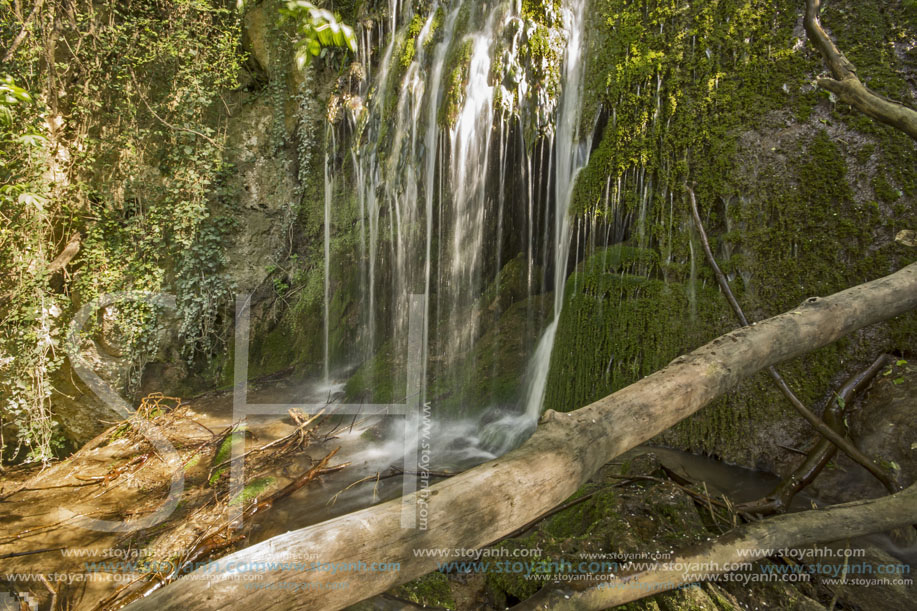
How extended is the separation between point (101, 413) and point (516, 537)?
7214mm

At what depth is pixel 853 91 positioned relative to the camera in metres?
2.64

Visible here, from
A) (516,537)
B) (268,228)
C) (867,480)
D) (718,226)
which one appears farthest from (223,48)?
(867,480)

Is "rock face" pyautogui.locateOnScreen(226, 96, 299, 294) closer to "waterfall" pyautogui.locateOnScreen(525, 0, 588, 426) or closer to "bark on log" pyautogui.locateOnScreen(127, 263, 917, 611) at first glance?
"waterfall" pyautogui.locateOnScreen(525, 0, 588, 426)

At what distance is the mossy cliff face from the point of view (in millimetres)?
3092

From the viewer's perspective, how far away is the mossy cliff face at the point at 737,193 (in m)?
3.09

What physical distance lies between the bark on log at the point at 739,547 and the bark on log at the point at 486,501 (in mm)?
348

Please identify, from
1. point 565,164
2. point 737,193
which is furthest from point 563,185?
point 737,193

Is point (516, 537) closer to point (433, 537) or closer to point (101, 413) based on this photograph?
point (433, 537)

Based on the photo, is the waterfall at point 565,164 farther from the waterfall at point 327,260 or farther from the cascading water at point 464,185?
the waterfall at point 327,260

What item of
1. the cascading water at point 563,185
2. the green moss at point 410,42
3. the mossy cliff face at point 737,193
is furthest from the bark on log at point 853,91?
the green moss at point 410,42

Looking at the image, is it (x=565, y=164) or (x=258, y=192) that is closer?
(x=565, y=164)

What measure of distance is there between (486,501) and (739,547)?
1.09 metres

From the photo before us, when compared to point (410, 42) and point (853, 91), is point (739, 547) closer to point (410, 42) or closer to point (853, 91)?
point (853, 91)

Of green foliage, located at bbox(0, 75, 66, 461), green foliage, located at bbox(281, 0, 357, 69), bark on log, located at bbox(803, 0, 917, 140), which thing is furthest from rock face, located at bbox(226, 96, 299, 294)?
bark on log, located at bbox(803, 0, 917, 140)
